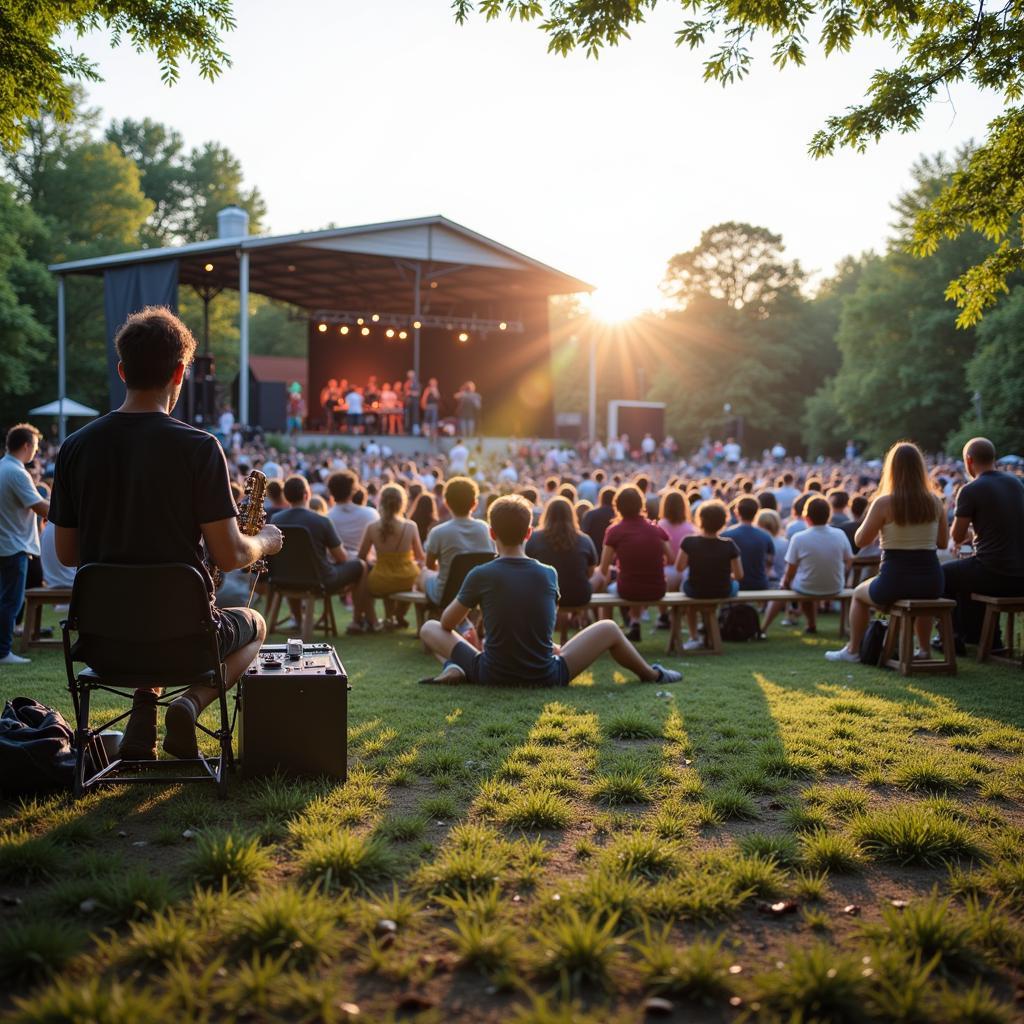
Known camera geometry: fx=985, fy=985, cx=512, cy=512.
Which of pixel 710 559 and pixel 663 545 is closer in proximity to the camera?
pixel 710 559

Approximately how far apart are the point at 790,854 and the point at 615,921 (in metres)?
0.89

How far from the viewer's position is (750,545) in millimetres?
9367

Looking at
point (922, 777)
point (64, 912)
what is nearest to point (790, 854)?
point (922, 777)

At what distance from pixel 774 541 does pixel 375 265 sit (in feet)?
62.3

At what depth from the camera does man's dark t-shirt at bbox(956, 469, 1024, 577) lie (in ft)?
24.0

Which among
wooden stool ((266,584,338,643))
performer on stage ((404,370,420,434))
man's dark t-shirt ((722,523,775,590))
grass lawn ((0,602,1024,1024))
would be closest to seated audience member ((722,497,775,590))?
man's dark t-shirt ((722,523,775,590))

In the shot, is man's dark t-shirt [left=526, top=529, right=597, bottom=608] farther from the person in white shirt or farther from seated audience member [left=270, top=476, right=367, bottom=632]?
the person in white shirt

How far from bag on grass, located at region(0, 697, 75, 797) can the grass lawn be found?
5.8 inches

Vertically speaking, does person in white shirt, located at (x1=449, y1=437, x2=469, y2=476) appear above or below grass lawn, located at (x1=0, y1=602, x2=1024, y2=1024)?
above

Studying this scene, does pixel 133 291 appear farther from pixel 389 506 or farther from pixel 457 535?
pixel 457 535

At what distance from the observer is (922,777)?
13.9 feet

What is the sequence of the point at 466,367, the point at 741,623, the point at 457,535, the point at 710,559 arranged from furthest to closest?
the point at 466,367 → the point at 741,623 → the point at 710,559 → the point at 457,535

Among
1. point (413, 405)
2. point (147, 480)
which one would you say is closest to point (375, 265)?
point (413, 405)

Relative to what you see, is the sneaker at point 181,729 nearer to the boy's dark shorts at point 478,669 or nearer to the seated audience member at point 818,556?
the boy's dark shorts at point 478,669
